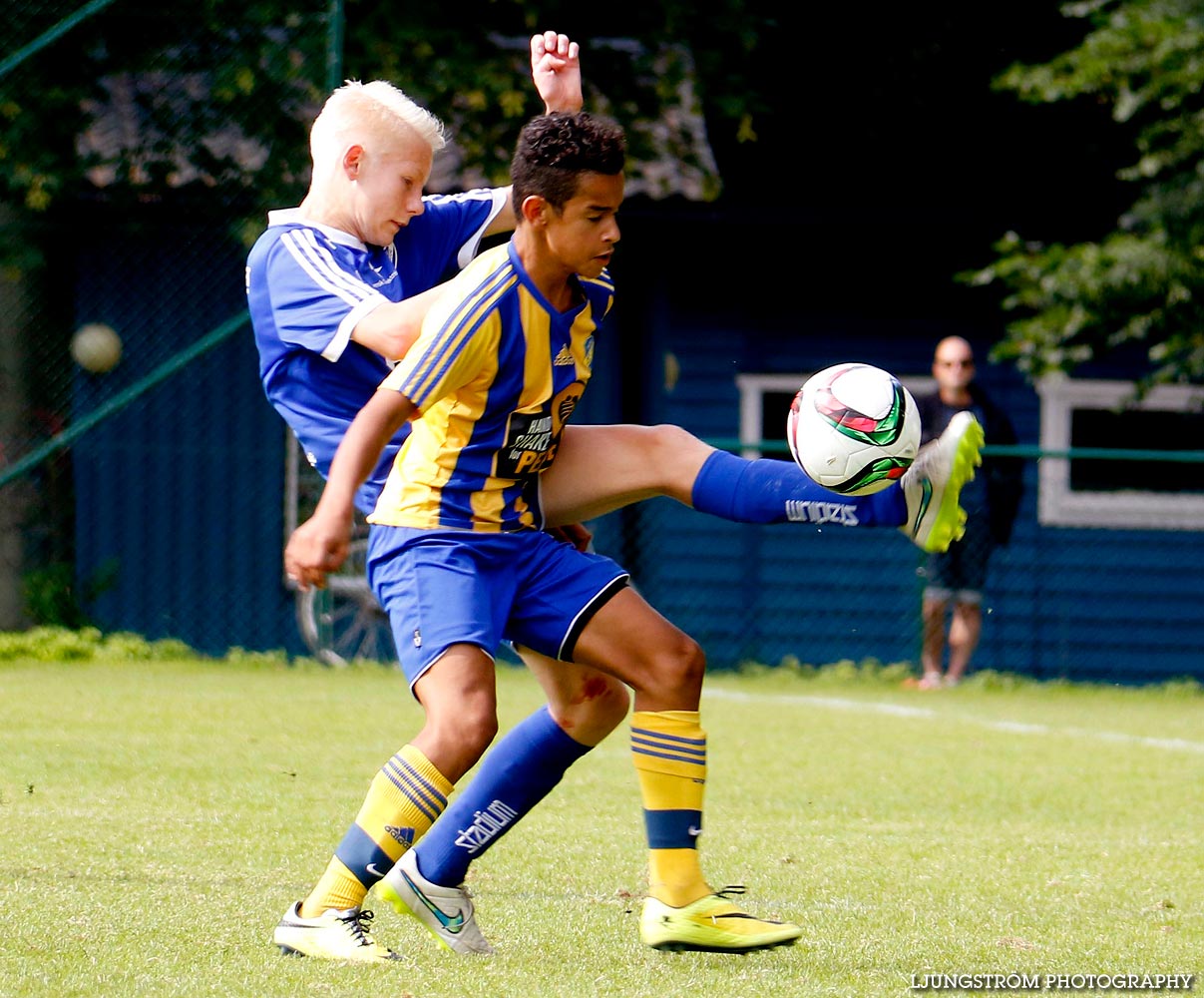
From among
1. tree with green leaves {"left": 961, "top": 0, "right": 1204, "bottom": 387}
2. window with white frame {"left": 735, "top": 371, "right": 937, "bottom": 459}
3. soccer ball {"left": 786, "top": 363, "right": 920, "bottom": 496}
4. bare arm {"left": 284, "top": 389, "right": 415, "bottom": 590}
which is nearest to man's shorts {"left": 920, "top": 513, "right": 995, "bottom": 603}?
tree with green leaves {"left": 961, "top": 0, "right": 1204, "bottom": 387}

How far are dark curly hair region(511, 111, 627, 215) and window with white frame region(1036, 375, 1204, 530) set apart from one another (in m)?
10.4

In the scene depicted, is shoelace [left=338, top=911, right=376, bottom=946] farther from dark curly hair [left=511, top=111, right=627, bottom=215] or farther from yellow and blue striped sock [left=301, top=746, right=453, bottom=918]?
dark curly hair [left=511, top=111, right=627, bottom=215]

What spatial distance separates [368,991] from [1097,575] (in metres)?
11.6

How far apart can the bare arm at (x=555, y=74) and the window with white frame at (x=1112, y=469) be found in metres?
9.64

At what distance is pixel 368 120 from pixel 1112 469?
11234 mm

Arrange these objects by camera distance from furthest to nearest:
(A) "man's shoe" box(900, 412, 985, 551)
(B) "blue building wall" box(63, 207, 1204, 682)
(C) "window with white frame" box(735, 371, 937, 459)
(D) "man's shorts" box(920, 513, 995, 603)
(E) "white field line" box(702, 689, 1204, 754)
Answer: (C) "window with white frame" box(735, 371, 937, 459) → (B) "blue building wall" box(63, 207, 1204, 682) → (D) "man's shorts" box(920, 513, 995, 603) → (E) "white field line" box(702, 689, 1204, 754) → (A) "man's shoe" box(900, 412, 985, 551)

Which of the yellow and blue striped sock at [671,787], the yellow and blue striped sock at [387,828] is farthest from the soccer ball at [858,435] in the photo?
the yellow and blue striped sock at [387,828]

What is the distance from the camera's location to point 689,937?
3.80m

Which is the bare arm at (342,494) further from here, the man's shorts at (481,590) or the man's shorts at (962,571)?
the man's shorts at (962,571)

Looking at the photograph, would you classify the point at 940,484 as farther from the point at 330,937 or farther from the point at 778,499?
the point at 330,937

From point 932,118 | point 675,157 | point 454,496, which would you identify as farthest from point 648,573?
point 454,496

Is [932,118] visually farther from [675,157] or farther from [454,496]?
[454,496]

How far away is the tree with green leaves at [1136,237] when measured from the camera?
37.4 feet

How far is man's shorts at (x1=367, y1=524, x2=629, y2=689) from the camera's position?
376cm
